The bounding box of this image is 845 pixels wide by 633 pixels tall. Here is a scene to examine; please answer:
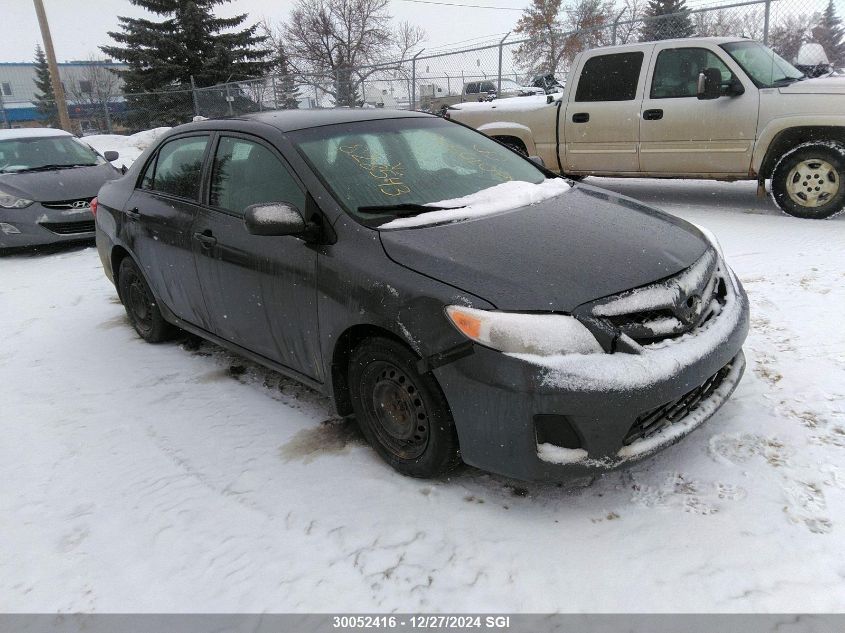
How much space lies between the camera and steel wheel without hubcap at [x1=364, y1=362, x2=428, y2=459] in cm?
271

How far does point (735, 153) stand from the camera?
7039 mm

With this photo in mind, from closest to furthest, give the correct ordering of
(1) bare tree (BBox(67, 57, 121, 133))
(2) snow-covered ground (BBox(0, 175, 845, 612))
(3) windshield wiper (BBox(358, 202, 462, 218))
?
(2) snow-covered ground (BBox(0, 175, 845, 612))
(3) windshield wiper (BBox(358, 202, 462, 218))
(1) bare tree (BBox(67, 57, 121, 133))

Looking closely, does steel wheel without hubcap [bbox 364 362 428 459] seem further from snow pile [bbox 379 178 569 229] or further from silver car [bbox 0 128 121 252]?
silver car [bbox 0 128 121 252]

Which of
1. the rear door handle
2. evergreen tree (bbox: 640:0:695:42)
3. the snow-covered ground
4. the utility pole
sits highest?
the utility pole

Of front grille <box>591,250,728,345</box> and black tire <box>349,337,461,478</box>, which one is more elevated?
front grille <box>591,250,728,345</box>

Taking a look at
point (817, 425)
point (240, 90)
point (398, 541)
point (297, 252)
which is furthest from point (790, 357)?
point (240, 90)

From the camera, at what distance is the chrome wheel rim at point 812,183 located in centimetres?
657

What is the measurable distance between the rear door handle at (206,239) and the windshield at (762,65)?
20.2 feet

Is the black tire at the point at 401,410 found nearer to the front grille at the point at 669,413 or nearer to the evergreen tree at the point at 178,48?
the front grille at the point at 669,413

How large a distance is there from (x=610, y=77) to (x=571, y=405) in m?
6.75

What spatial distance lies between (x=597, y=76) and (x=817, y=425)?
20.2ft

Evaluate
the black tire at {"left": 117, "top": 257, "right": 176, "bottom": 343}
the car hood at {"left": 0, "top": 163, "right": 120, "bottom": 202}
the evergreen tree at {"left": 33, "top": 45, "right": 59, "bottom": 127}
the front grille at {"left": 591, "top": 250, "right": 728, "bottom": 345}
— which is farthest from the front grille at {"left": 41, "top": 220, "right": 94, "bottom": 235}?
the evergreen tree at {"left": 33, "top": 45, "right": 59, "bottom": 127}

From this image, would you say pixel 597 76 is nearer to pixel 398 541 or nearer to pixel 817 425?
pixel 817 425

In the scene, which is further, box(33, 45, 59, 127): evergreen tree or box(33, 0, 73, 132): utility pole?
box(33, 45, 59, 127): evergreen tree
